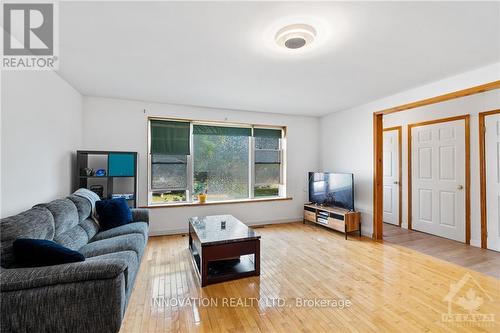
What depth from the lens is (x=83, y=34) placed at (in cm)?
205

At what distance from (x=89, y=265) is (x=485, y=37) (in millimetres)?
3764

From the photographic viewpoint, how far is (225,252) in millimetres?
2525

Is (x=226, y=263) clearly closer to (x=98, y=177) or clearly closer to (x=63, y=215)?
(x=63, y=215)

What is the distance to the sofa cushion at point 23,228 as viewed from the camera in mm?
1610

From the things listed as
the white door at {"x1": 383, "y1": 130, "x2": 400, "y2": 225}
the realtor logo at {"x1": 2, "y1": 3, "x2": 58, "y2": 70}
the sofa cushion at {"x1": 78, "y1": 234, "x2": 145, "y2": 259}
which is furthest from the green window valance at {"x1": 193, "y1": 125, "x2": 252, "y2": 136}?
the white door at {"x1": 383, "y1": 130, "x2": 400, "y2": 225}

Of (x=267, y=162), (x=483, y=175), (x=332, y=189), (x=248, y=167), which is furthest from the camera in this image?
(x=267, y=162)

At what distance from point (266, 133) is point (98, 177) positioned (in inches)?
129

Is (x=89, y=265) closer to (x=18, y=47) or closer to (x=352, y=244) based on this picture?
(x=18, y=47)

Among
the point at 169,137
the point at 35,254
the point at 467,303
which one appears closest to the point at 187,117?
the point at 169,137

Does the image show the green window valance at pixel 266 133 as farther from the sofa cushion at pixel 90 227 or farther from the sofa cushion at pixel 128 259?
the sofa cushion at pixel 128 259

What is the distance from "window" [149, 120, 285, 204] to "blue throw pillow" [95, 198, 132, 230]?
115 centimetres

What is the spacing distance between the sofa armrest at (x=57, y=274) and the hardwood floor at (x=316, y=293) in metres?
0.60

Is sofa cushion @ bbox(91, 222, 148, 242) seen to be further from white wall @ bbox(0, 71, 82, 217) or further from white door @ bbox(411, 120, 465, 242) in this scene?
white door @ bbox(411, 120, 465, 242)

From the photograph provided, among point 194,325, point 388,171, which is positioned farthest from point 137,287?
point 388,171
